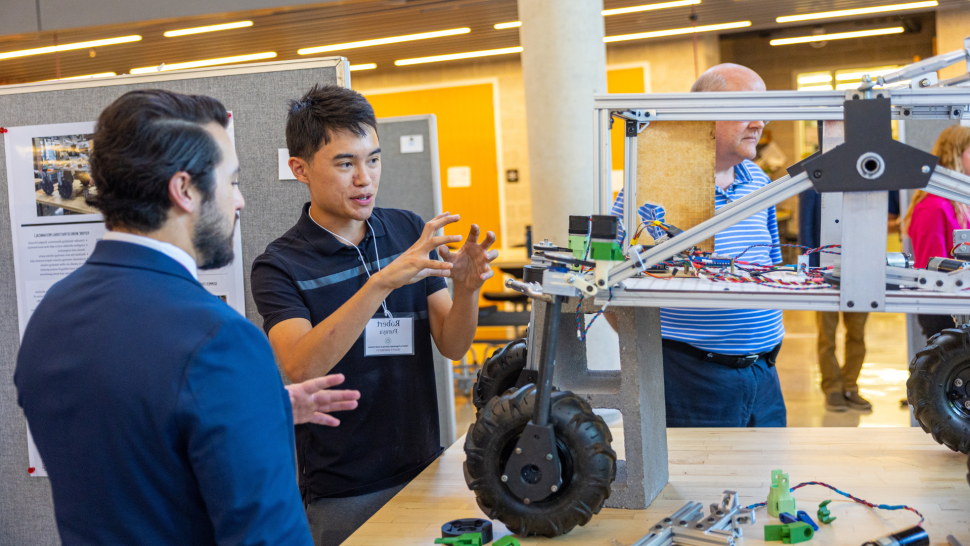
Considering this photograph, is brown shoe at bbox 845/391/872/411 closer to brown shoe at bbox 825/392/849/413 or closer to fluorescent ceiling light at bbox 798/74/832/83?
brown shoe at bbox 825/392/849/413

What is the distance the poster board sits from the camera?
2.01 meters

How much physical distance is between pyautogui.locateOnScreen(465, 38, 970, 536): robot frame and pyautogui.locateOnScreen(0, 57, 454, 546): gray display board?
1.08 m

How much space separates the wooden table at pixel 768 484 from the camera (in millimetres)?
1127

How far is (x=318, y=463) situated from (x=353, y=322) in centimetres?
34

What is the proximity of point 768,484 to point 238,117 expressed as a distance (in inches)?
63.7

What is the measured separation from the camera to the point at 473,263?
4.51 ft

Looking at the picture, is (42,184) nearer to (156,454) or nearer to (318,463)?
(318,463)

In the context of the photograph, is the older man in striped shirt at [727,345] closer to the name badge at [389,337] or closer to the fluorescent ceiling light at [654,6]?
the name badge at [389,337]

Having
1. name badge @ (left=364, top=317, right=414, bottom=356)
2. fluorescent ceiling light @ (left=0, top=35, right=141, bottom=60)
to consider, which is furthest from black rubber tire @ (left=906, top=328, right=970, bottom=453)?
fluorescent ceiling light @ (left=0, top=35, right=141, bottom=60)

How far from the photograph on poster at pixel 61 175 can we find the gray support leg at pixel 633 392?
5.03 feet

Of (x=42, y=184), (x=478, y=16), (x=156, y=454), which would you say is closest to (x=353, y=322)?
(x=156, y=454)

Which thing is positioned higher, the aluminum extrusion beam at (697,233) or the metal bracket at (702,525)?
the aluminum extrusion beam at (697,233)

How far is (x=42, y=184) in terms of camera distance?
2.14 m

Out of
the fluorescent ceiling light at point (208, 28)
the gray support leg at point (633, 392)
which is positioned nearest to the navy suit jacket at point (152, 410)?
the gray support leg at point (633, 392)
